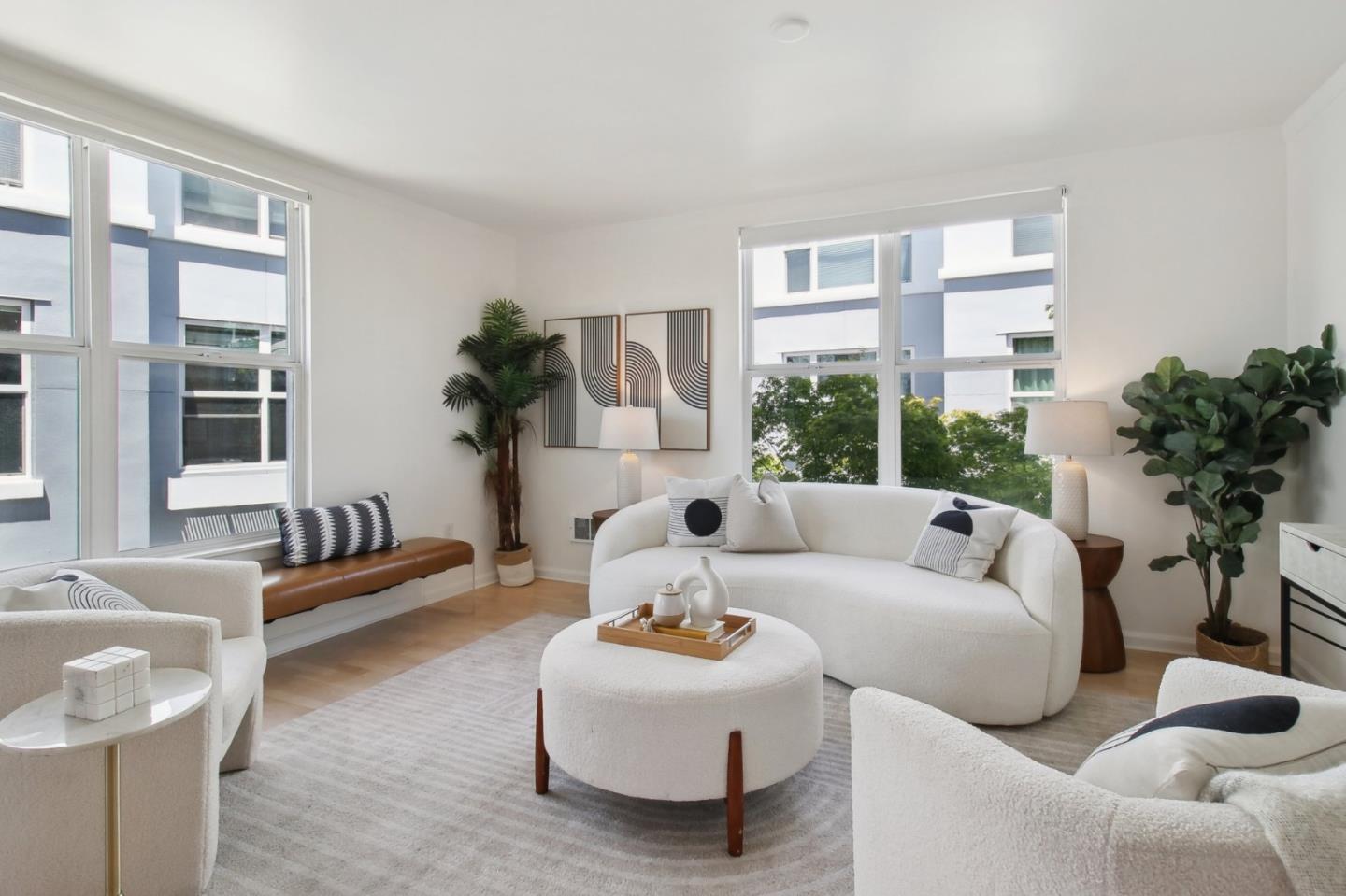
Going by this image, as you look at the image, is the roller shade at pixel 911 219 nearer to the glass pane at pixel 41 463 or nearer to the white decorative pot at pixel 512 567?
the white decorative pot at pixel 512 567

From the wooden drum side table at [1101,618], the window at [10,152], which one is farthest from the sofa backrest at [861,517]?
the window at [10,152]

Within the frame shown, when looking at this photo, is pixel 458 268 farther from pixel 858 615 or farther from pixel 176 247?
pixel 858 615

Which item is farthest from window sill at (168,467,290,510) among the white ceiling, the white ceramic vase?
the white ceramic vase

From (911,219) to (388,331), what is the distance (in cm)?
330

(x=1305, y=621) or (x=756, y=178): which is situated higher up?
(x=756, y=178)

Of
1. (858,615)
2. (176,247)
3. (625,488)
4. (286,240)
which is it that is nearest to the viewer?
(858,615)

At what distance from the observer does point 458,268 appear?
4.84 metres

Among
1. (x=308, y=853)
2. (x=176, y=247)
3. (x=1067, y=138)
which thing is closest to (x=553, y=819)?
(x=308, y=853)

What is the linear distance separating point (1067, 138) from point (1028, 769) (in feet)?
11.7

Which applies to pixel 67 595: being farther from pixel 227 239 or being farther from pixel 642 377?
pixel 642 377

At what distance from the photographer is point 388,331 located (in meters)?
4.29

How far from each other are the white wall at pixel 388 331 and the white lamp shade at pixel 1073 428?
3.70 metres

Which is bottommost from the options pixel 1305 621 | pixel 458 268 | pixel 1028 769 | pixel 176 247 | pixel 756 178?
pixel 1305 621

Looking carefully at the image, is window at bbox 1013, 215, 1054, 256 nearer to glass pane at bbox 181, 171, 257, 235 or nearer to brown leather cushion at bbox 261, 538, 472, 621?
brown leather cushion at bbox 261, 538, 472, 621
